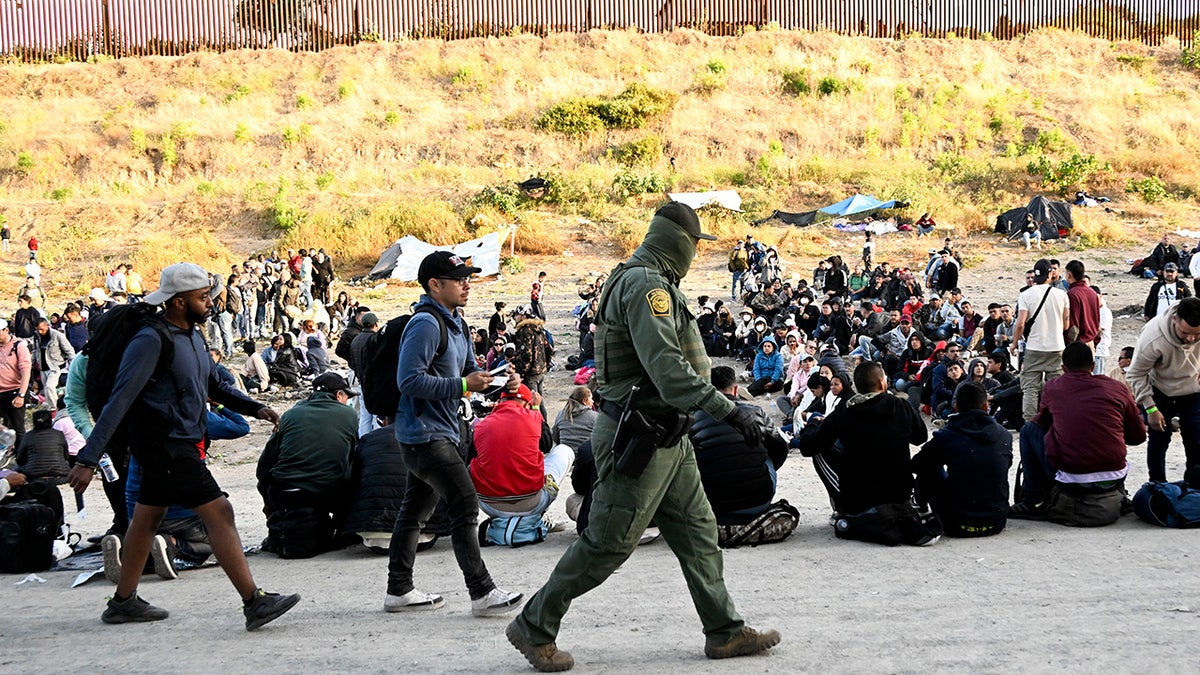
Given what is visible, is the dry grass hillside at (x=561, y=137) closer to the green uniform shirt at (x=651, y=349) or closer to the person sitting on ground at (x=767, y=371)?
the person sitting on ground at (x=767, y=371)

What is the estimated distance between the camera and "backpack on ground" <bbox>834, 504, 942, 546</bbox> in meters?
6.66

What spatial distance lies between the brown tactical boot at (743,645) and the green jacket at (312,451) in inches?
128

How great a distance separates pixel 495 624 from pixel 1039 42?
171 ft

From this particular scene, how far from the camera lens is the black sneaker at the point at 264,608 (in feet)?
16.5

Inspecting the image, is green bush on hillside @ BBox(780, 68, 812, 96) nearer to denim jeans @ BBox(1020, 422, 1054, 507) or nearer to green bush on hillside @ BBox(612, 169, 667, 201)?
green bush on hillside @ BBox(612, 169, 667, 201)

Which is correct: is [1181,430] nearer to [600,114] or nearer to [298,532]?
[298,532]

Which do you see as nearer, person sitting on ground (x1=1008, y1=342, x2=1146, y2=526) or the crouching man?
the crouching man

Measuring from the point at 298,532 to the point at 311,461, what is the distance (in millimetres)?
411

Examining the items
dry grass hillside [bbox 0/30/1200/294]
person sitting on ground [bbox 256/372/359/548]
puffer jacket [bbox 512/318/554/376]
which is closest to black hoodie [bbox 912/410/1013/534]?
person sitting on ground [bbox 256/372/359/548]

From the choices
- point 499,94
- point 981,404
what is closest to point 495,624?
point 981,404

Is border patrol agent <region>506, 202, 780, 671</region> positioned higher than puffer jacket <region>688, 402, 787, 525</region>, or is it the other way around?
border patrol agent <region>506, 202, 780, 671</region>

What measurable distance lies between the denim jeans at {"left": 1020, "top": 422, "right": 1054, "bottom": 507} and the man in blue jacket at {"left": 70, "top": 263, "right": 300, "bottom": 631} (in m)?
4.48

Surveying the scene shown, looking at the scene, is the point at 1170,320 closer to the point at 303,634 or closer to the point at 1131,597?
the point at 1131,597

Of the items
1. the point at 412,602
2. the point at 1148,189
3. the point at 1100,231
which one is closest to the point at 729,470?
the point at 412,602
